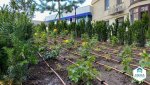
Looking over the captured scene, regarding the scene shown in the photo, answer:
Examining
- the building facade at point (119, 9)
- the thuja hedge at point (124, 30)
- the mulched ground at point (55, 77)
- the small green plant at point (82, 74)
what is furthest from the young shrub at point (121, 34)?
the small green plant at point (82, 74)

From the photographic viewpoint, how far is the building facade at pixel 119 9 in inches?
945

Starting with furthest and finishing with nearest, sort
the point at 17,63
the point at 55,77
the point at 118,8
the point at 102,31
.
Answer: the point at 118,8 < the point at 102,31 < the point at 55,77 < the point at 17,63

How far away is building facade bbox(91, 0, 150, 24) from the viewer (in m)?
24.0

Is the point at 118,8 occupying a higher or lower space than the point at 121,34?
higher

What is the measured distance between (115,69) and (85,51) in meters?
1.53

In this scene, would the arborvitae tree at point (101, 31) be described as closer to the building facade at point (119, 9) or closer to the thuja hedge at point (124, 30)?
the thuja hedge at point (124, 30)

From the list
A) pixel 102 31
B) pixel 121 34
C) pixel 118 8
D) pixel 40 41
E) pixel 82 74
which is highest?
pixel 118 8

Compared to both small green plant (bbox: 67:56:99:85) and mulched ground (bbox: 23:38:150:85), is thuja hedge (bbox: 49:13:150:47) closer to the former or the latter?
mulched ground (bbox: 23:38:150:85)

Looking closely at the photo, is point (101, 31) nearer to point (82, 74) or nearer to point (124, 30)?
point (124, 30)

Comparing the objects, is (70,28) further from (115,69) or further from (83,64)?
(83,64)

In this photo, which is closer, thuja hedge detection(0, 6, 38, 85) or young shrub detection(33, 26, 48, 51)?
thuja hedge detection(0, 6, 38, 85)

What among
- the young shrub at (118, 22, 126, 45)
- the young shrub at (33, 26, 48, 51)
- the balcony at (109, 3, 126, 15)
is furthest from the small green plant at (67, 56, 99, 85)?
the balcony at (109, 3, 126, 15)

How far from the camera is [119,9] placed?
2888cm

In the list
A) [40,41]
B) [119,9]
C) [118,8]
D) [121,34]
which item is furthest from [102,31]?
[118,8]
